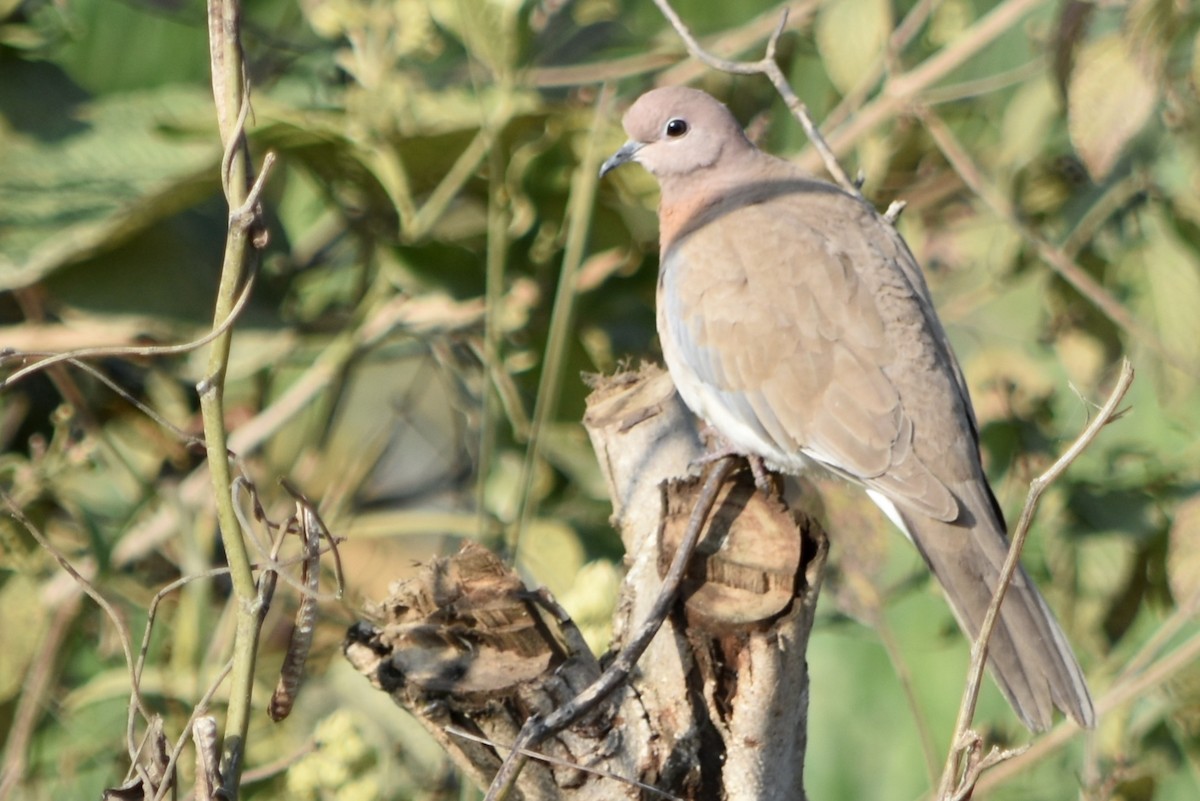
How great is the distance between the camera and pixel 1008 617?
2469 mm

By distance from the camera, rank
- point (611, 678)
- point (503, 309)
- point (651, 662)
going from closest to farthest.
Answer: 1. point (611, 678)
2. point (651, 662)
3. point (503, 309)

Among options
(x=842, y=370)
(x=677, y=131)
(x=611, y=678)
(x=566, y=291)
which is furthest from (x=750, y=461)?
(x=677, y=131)

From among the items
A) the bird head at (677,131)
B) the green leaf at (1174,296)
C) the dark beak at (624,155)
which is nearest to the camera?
the green leaf at (1174,296)

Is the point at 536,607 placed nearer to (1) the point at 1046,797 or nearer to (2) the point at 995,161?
(1) the point at 1046,797

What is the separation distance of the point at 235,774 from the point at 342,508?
2278mm

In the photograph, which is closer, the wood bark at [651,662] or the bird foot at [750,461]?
the wood bark at [651,662]

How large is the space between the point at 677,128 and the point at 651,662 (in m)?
1.89

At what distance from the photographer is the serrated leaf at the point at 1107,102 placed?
106 inches

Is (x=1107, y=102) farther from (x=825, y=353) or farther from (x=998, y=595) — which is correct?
(x=998, y=595)

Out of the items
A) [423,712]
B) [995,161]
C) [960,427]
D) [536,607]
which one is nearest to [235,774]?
[423,712]

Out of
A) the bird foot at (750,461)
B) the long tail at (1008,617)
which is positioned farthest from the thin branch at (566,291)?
the long tail at (1008,617)

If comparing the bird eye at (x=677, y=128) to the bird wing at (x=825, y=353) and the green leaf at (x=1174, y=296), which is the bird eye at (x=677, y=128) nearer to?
the bird wing at (x=825, y=353)

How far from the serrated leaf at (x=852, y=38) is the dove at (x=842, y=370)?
0.91 ft

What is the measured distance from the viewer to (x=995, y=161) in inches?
157
